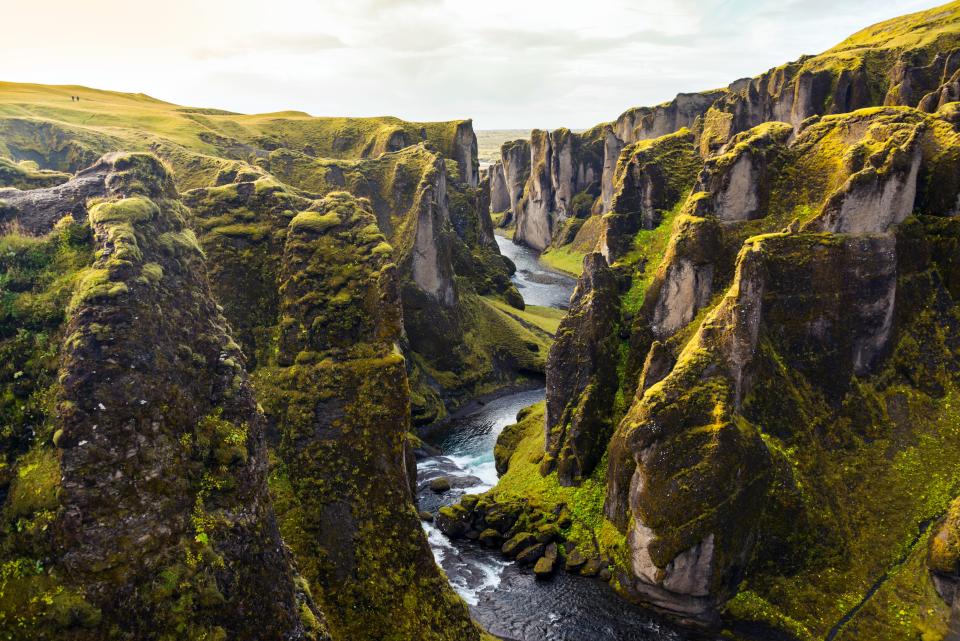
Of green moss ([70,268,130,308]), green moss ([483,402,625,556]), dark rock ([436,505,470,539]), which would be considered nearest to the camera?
green moss ([70,268,130,308])

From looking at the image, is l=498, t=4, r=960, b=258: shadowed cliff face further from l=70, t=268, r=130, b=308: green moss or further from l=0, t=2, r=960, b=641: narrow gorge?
l=70, t=268, r=130, b=308: green moss

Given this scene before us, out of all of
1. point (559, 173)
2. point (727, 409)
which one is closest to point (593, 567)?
point (727, 409)

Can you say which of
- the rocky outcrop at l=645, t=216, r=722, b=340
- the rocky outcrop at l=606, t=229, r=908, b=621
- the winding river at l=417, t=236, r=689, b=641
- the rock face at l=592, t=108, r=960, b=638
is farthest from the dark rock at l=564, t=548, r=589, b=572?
the rocky outcrop at l=645, t=216, r=722, b=340

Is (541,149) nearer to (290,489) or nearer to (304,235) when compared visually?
(304,235)

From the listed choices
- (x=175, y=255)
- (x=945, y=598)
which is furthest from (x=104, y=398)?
(x=945, y=598)

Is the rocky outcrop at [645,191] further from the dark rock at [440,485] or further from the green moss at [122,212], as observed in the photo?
the green moss at [122,212]

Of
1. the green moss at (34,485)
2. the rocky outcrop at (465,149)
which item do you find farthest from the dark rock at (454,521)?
the rocky outcrop at (465,149)

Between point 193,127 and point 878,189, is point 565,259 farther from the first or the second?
point 878,189
